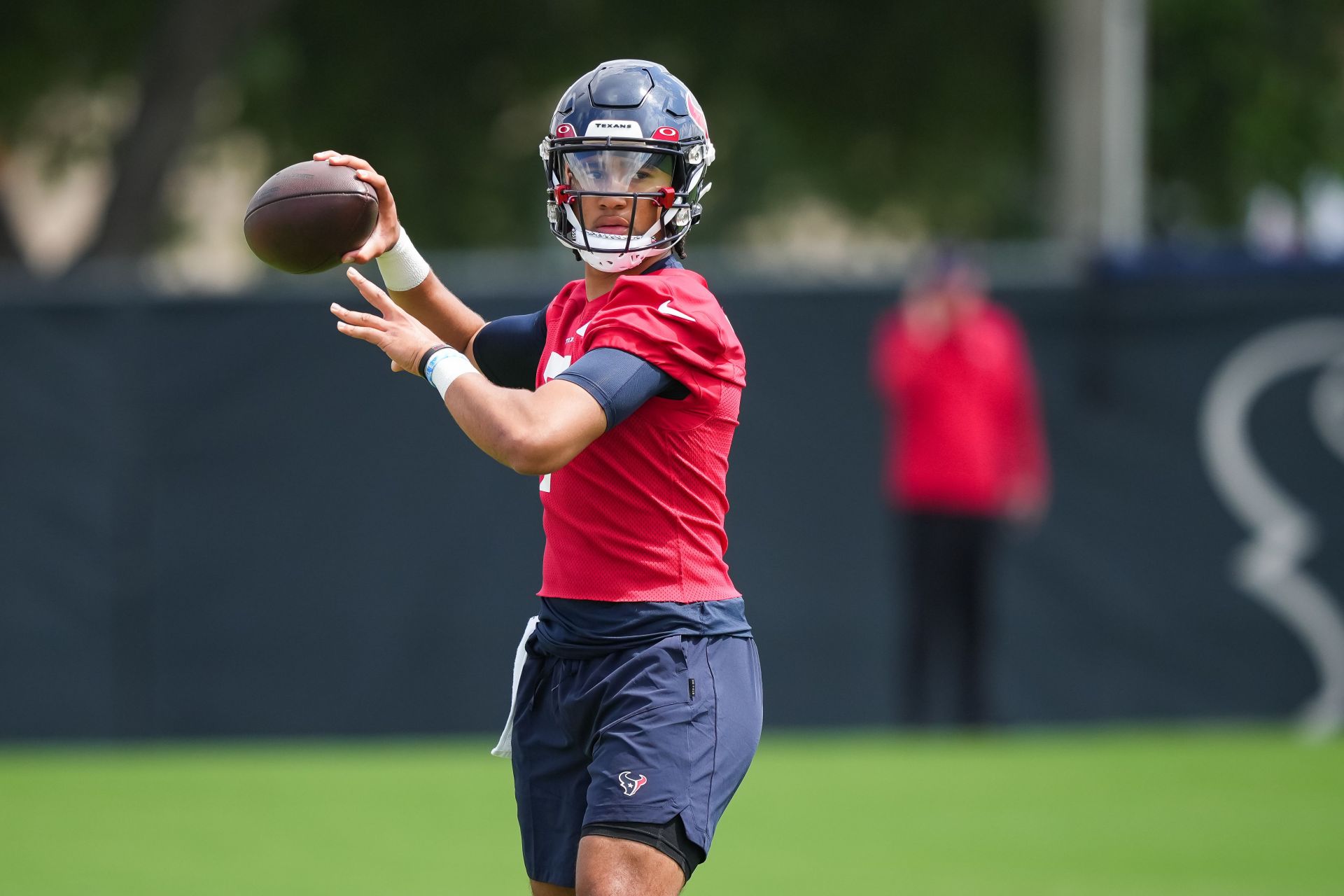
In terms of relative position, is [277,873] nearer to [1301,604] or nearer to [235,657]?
[235,657]

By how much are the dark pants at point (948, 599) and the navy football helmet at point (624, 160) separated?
21.0ft

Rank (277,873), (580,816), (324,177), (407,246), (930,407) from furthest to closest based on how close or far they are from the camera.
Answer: (930,407) < (277,873) < (407,246) < (324,177) < (580,816)

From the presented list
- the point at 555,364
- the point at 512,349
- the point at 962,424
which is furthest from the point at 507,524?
the point at 555,364

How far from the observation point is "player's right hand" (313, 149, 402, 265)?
14.1ft

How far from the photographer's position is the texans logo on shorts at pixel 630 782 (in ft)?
12.3

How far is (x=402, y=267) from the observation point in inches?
181

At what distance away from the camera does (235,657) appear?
10383mm

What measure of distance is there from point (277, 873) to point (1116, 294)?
6.00 m

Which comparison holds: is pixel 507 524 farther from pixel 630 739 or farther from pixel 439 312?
pixel 630 739

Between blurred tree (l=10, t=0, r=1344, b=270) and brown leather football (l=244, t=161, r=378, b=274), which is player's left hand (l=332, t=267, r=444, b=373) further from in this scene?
blurred tree (l=10, t=0, r=1344, b=270)

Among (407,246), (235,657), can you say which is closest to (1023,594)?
(235,657)

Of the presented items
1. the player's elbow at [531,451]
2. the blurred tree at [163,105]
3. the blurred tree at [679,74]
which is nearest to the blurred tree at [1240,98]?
the blurred tree at [679,74]

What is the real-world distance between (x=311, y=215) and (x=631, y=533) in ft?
3.54

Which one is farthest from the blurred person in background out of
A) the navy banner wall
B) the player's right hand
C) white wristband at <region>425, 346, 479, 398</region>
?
white wristband at <region>425, 346, 479, 398</region>
